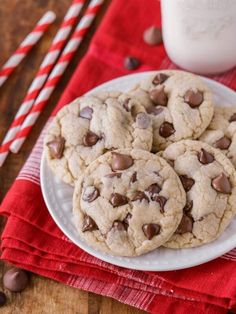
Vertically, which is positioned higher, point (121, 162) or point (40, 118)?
point (121, 162)

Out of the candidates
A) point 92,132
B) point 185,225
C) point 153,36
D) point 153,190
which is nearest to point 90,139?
point 92,132

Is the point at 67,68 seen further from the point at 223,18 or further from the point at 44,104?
the point at 223,18

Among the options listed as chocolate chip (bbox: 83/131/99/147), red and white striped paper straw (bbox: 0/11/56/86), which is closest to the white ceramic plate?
chocolate chip (bbox: 83/131/99/147)

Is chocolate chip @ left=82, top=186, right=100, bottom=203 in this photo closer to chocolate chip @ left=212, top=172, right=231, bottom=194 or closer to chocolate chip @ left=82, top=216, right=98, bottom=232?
chocolate chip @ left=82, top=216, right=98, bottom=232

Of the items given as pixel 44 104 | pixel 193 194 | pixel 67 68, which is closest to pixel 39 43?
pixel 67 68

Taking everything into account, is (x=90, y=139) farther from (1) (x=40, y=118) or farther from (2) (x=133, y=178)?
(1) (x=40, y=118)

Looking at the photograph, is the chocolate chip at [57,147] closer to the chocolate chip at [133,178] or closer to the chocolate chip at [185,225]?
the chocolate chip at [133,178]

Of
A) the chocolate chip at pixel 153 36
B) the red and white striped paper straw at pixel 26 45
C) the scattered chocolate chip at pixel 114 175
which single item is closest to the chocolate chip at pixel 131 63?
the chocolate chip at pixel 153 36
